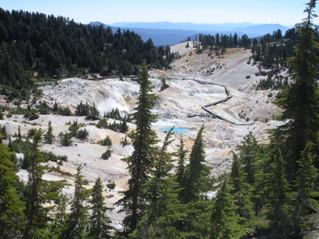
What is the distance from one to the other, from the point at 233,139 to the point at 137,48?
7167 cm

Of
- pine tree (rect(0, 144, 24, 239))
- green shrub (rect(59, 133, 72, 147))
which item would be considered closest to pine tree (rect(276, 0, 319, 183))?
pine tree (rect(0, 144, 24, 239))

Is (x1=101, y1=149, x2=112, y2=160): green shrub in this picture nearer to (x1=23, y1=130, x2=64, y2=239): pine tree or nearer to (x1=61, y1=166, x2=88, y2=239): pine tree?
(x1=61, y1=166, x2=88, y2=239): pine tree

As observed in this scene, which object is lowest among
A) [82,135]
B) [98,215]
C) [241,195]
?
[82,135]

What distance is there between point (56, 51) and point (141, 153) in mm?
90122

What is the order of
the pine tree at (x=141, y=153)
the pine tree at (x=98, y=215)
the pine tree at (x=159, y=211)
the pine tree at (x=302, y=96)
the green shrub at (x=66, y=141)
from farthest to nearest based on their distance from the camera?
the green shrub at (x=66, y=141) → the pine tree at (x=302, y=96) → the pine tree at (x=141, y=153) → the pine tree at (x=98, y=215) → the pine tree at (x=159, y=211)

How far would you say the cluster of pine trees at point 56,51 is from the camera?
92.8 meters

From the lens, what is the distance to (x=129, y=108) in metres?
93.6

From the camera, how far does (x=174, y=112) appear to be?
93250 mm

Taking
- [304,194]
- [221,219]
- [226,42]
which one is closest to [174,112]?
[304,194]

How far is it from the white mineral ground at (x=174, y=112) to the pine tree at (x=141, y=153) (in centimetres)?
957

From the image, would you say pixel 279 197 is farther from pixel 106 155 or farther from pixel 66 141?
pixel 66 141

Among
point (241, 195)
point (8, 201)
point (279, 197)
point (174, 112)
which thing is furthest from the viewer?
point (174, 112)

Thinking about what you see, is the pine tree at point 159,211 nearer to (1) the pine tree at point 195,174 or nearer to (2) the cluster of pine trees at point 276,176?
(2) the cluster of pine trees at point 276,176

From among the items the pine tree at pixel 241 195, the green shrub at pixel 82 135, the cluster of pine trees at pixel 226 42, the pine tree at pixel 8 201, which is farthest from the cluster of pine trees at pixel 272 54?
the pine tree at pixel 8 201
